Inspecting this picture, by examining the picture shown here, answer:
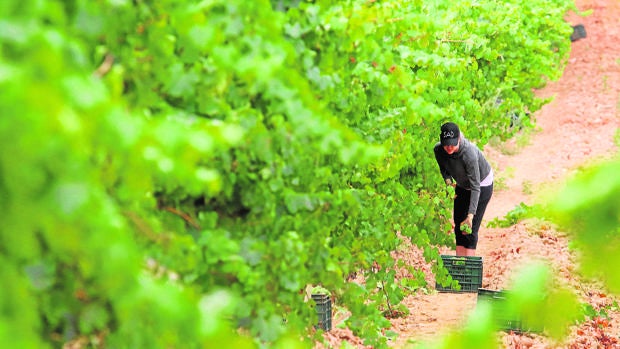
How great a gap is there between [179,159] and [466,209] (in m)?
7.15

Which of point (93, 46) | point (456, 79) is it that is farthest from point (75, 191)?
point (456, 79)

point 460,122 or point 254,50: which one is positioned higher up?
point 254,50

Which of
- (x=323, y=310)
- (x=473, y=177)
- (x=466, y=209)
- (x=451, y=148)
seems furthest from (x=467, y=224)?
(x=323, y=310)

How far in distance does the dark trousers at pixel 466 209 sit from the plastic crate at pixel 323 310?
7.75ft

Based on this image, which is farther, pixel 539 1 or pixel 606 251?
pixel 539 1

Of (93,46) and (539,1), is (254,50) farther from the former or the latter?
(539,1)

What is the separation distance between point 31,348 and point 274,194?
5.85ft

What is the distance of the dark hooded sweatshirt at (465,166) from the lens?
8.26m

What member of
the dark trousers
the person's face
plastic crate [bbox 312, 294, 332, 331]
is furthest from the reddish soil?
the person's face

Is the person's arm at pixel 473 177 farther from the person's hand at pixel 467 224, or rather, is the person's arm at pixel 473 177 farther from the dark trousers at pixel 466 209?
the dark trousers at pixel 466 209

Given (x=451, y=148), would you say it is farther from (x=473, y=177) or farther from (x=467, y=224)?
(x=467, y=224)

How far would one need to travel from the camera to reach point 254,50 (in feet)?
9.56

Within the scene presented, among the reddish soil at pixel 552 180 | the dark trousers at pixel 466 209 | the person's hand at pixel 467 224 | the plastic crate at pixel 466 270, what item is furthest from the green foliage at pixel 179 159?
the dark trousers at pixel 466 209

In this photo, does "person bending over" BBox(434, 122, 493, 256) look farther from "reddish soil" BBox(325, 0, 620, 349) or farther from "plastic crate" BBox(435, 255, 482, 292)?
"reddish soil" BBox(325, 0, 620, 349)
